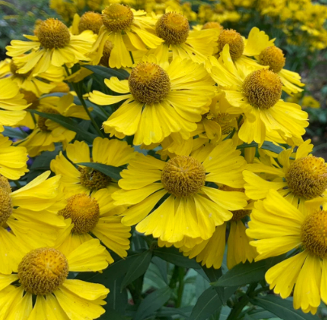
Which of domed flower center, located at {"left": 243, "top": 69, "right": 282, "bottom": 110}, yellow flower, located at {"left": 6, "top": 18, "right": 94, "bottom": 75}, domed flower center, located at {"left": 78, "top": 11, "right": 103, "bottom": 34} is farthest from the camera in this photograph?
domed flower center, located at {"left": 78, "top": 11, "right": 103, "bottom": 34}

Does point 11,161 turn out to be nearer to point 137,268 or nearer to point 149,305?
A: point 137,268

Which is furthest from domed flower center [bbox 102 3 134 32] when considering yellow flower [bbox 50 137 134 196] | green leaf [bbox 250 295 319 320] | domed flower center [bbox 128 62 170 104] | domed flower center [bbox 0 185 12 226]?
green leaf [bbox 250 295 319 320]

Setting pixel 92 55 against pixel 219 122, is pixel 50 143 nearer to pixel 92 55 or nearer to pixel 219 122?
pixel 92 55

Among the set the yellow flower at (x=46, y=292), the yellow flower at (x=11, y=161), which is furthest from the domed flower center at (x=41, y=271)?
the yellow flower at (x=11, y=161)

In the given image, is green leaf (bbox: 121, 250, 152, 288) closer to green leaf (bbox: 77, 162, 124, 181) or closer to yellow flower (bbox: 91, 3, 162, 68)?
green leaf (bbox: 77, 162, 124, 181)

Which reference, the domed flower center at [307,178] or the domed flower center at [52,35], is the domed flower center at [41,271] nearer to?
the domed flower center at [307,178]

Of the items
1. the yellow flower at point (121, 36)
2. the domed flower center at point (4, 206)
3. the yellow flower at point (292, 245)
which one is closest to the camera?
the yellow flower at point (292, 245)
